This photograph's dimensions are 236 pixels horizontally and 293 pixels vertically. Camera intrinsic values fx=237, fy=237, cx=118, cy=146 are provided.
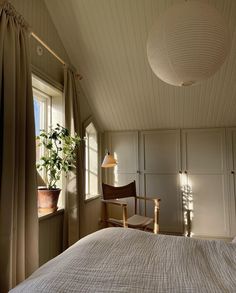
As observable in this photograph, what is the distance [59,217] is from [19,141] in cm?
102

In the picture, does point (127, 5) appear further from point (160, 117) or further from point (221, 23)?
point (160, 117)

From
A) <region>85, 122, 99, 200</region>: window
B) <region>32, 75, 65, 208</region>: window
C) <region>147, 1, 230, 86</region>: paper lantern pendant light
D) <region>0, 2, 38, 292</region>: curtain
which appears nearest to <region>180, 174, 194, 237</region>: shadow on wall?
<region>85, 122, 99, 200</region>: window

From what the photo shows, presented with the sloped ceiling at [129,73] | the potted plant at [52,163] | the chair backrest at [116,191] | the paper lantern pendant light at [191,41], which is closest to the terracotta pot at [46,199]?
the potted plant at [52,163]

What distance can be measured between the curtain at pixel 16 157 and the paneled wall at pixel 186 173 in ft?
7.59

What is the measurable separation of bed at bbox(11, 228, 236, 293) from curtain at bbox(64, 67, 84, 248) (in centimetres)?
100

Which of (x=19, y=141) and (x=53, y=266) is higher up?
(x=19, y=141)

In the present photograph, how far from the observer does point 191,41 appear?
1.12m

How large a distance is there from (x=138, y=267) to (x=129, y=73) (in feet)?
7.73

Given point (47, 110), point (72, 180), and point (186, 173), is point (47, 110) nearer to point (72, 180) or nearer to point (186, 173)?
point (72, 180)

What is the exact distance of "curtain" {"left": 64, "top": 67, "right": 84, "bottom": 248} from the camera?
2.38m

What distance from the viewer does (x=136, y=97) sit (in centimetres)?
326

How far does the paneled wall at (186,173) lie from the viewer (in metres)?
3.54

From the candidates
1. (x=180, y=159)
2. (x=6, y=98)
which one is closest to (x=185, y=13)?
(x=6, y=98)

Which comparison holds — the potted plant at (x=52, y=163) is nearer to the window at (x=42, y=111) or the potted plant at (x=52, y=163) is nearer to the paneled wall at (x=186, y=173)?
the window at (x=42, y=111)
